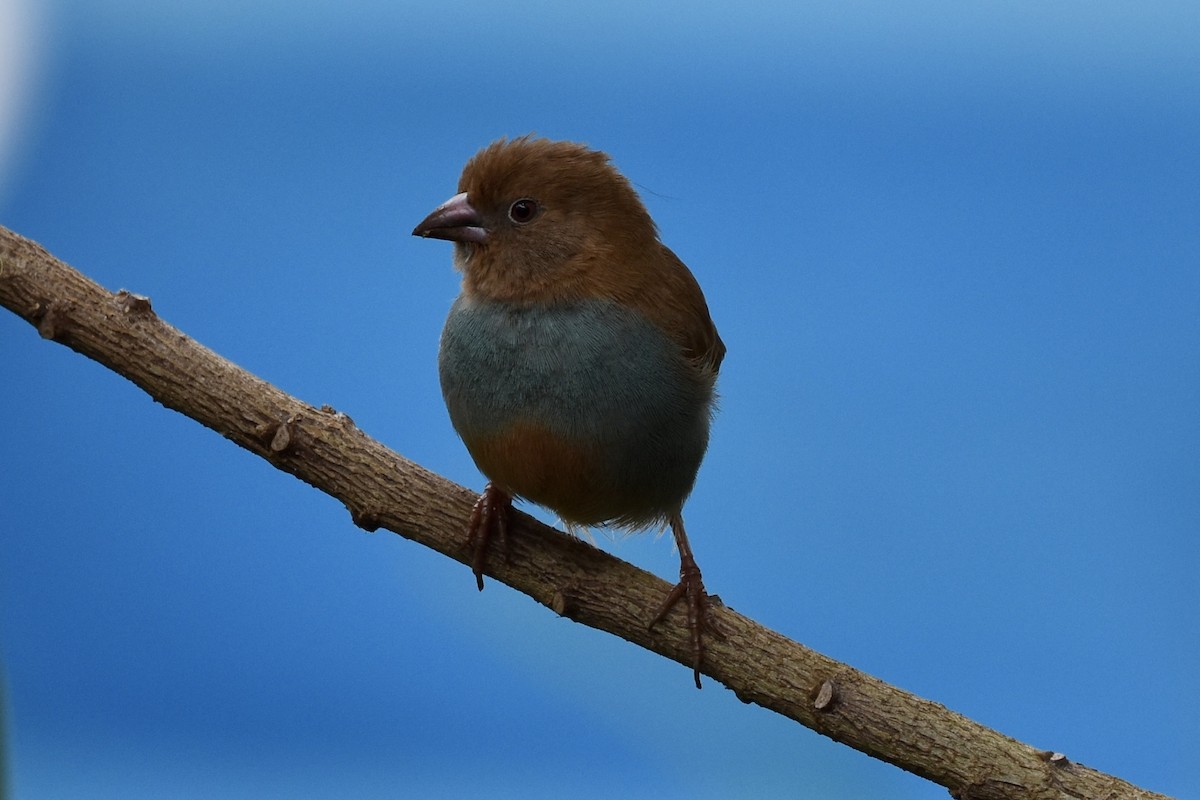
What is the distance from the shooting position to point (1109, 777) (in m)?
2.78

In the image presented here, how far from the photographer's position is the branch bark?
292 centimetres

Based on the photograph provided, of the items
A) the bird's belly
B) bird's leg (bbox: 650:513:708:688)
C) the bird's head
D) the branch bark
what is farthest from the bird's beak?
bird's leg (bbox: 650:513:708:688)

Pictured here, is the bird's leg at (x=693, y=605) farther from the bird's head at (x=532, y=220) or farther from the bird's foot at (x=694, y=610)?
the bird's head at (x=532, y=220)

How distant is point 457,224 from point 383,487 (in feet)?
2.14

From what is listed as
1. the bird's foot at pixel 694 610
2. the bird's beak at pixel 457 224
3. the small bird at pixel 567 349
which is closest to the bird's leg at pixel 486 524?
the small bird at pixel 567 349

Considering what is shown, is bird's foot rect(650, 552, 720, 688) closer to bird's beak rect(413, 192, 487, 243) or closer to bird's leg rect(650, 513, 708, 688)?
bird's leg rect(650, 513, 708, 688)

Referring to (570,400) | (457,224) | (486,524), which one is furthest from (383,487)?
(457,224)

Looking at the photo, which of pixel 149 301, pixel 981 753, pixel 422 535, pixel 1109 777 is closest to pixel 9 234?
pixel 149 301

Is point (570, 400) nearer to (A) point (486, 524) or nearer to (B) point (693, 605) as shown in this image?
(A) point (486, 524)

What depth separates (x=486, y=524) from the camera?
3.06m

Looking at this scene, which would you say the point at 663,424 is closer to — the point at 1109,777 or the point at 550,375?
the point at 550,375

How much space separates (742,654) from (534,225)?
1120mm

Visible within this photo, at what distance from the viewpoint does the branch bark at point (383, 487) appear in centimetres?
292

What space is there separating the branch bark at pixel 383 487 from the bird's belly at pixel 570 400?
17 centimetres
